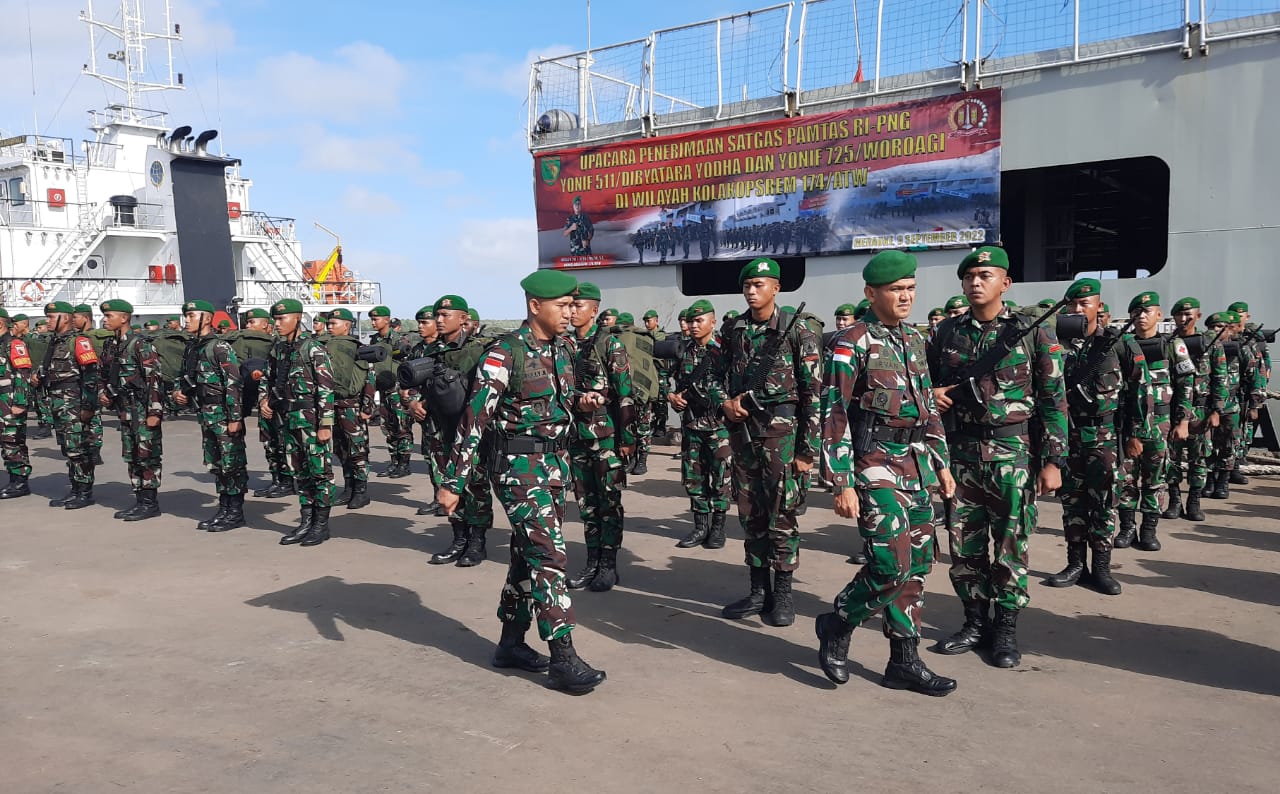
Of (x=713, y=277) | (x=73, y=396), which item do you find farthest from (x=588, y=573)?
(x=713, y=277)

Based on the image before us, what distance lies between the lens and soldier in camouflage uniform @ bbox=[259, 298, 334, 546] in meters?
7.48

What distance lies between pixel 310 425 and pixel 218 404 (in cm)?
134

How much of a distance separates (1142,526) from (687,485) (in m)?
3.75

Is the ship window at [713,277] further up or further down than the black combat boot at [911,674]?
further up

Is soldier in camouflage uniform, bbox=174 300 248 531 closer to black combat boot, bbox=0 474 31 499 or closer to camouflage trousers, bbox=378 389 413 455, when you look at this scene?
camouflage trousers, bbox=378 389 413 455

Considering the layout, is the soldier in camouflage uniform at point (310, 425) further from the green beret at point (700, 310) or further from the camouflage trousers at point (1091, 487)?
the camouflage trousers at point (1091, 487)

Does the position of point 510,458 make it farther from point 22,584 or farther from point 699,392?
point 22,584

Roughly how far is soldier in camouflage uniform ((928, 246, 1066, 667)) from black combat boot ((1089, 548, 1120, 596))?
1550mm

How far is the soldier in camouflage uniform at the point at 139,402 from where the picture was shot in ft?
27.8

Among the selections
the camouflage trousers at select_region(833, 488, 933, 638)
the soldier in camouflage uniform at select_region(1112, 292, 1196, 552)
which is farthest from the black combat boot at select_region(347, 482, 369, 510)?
the soldier in camouflage uniform at select_region(1112, 292, 1196, 552)

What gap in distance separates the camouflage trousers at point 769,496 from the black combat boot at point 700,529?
2048mm

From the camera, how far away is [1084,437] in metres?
5.84

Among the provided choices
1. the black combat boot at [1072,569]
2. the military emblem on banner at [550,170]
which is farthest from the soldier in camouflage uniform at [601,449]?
the military emblem on banner at [550,170]

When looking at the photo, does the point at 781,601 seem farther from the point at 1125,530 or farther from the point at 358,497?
the point at 358,497
